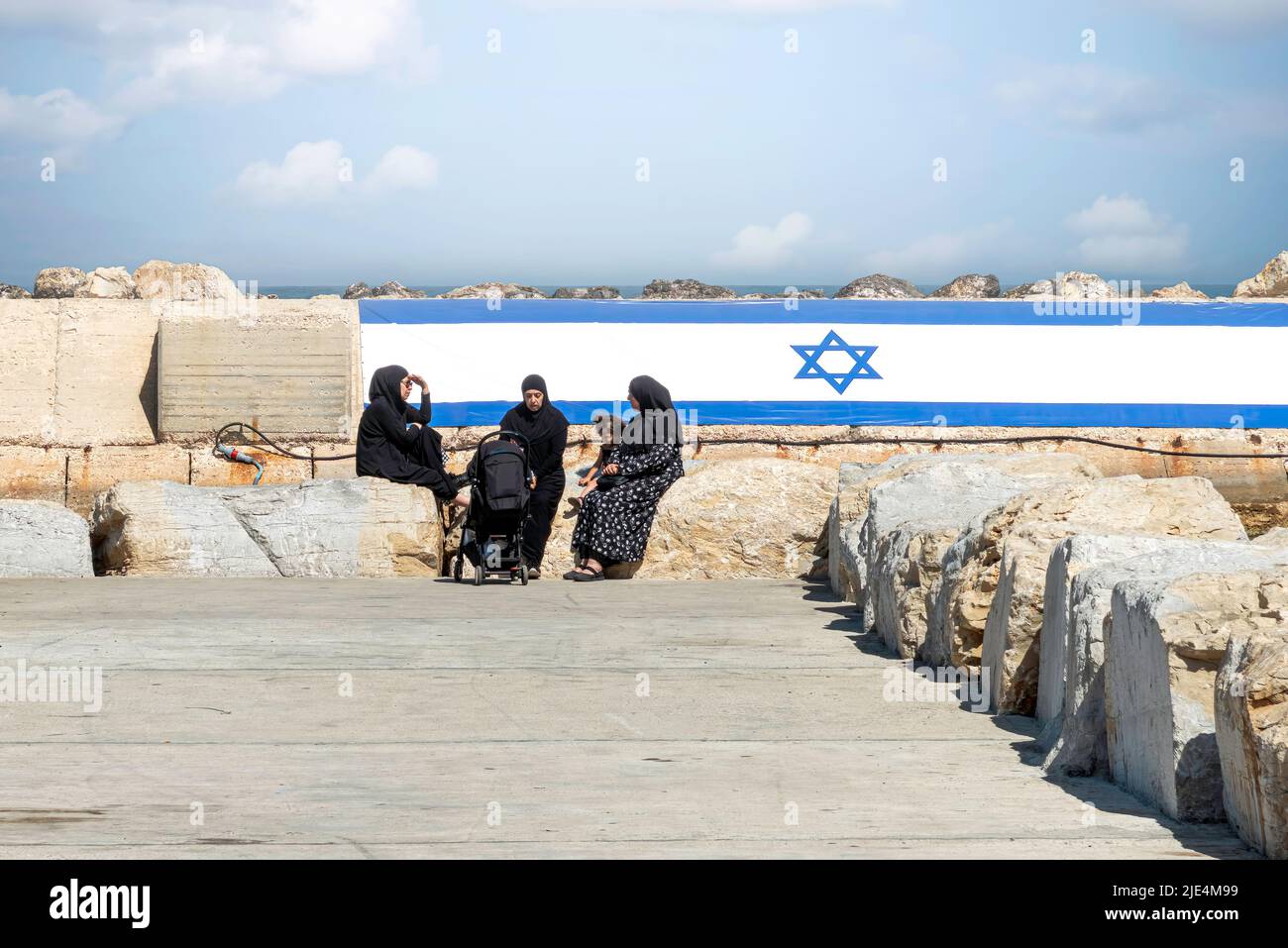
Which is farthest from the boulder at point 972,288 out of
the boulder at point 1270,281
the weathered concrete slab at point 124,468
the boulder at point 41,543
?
the boulder at point 41,543

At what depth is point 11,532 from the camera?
11.0 m

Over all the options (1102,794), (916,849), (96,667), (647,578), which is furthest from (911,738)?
(647,578)

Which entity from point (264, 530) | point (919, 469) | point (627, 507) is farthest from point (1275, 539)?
point (264, 530)

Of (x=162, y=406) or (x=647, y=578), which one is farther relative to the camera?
(x=162, y=406)

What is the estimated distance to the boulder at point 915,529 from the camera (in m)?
7.66

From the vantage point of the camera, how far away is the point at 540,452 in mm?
12297

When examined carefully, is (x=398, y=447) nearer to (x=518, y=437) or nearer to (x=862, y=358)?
(x=518, y=437)

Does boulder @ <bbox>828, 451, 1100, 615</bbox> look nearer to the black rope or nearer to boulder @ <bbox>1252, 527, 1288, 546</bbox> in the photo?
the black rope

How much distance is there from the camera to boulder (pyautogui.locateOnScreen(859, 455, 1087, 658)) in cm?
766

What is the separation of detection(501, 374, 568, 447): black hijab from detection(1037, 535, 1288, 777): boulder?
7163 mm

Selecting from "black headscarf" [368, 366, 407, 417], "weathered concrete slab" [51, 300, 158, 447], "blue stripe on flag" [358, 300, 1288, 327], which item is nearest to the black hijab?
"black headscarf" [368, 366, 407, 417]
